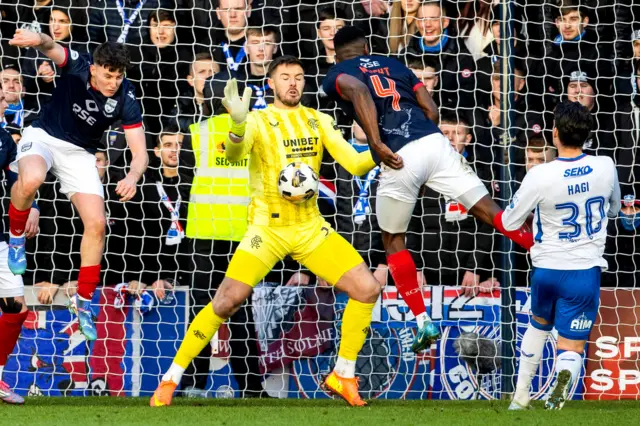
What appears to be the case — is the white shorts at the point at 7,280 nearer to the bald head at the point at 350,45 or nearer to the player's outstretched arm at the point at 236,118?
the player's outstretched arm at the point at 236,118

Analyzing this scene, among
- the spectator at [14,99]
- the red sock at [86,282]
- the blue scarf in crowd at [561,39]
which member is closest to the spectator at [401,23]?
the blue scarf in crowd at [561,39]

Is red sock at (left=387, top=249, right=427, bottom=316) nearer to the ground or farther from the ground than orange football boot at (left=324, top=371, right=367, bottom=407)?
farther from the ground

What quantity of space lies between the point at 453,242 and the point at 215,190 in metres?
2.01

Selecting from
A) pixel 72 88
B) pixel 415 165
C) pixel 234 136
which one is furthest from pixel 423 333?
pixel 72 88

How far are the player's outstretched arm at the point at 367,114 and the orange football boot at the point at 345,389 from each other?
4.94 ft

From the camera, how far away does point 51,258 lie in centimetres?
931

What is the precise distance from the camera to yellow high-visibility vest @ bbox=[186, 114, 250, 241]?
9023 mm

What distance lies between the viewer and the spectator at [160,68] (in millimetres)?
9609

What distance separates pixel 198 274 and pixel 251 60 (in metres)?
1.93

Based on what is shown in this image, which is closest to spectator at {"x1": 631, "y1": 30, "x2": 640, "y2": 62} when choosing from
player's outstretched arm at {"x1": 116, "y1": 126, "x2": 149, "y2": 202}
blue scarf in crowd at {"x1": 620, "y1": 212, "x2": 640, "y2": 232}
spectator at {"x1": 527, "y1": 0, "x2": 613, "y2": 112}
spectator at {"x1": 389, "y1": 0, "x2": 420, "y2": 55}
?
spectator at {"x1": 527, "y1": 0, "x2": 613, "y2": 112}

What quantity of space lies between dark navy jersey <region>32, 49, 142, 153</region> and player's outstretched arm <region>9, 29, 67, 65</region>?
7 centimetres

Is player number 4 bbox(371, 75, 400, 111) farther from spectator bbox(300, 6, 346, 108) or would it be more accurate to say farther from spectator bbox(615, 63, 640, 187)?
spectator bbox(615, 63, 640, 187)

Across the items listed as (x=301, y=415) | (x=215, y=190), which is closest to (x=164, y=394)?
(x=301, y=415)

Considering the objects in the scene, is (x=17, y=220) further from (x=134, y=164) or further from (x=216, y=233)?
(x=216, y=233)
